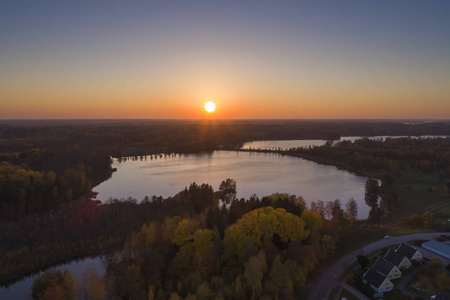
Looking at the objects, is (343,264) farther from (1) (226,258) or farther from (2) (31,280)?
(2) (31,280)

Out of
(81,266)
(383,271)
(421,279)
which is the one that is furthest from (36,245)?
(421,279)

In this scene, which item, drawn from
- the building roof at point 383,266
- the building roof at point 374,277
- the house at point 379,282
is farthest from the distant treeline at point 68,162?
the building roof at point 383,266

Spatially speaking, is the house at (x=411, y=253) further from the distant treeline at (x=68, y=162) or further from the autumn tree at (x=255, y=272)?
the distant treeline at (x=68, y=162)

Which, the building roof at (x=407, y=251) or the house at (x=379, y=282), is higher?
the building roof at (x=407, y=251)

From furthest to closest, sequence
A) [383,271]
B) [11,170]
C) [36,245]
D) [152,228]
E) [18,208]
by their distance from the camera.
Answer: [11,170], [18,208], [36,245], [152,228], [383,271]

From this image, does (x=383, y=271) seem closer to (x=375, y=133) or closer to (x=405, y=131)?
(x=375, y=133)
